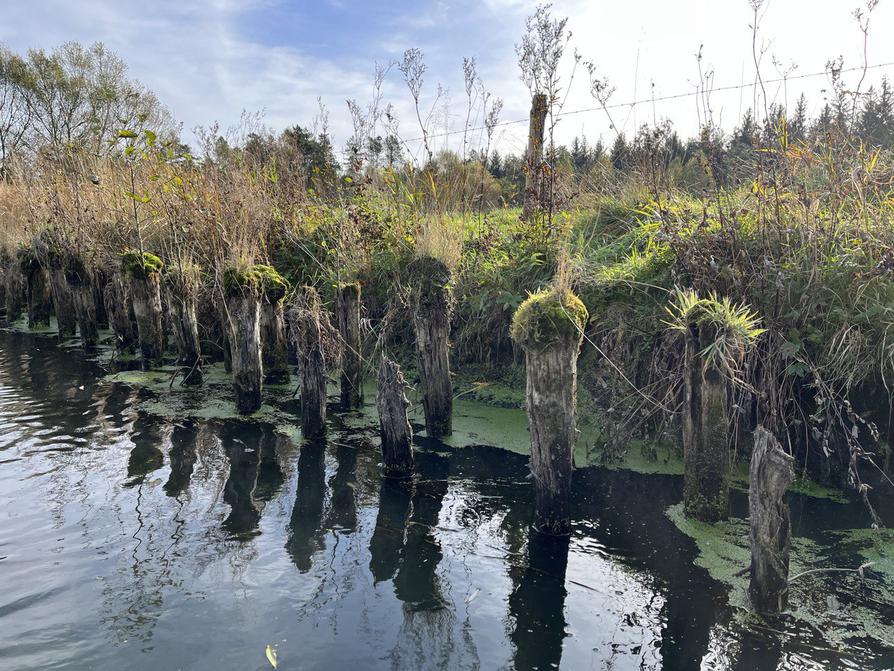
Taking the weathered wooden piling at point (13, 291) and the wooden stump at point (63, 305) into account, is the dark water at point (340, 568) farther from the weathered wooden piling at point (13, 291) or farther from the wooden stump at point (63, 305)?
the weathered wooden piling at point (13, 291)

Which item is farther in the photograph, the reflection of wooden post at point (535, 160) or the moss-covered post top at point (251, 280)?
the reflection of wooden post at point (535, 160)

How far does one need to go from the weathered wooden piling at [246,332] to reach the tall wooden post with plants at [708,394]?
164 inches

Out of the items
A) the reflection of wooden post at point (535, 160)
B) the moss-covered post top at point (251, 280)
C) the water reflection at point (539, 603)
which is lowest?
the water reflection at point (539, 603)

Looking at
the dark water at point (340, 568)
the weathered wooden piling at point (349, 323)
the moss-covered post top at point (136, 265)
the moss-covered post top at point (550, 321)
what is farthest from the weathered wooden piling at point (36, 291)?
the moss-covered post top at point (550, 321)

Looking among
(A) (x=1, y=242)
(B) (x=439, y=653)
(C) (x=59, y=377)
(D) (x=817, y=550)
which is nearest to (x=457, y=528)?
(B) (x=439, y=653)

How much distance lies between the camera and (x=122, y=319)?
8664mm

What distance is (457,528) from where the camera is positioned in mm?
4199

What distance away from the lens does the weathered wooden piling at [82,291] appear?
9.68 m

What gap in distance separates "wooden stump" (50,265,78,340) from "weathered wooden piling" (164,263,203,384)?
4439 millimetres

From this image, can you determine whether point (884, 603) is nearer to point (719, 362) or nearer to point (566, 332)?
point (719, 362)

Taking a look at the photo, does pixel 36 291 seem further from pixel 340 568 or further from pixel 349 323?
pixel 340 568

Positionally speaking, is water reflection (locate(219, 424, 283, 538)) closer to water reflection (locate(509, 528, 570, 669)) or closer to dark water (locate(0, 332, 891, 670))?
dark water (locate(0, 332, 891, 670))

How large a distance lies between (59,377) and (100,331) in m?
3.29

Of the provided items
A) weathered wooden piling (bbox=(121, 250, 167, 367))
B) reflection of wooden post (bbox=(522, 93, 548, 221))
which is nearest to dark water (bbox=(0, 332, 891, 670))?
weathered wooden piling (bbox=(121, 250, 167, 367))
